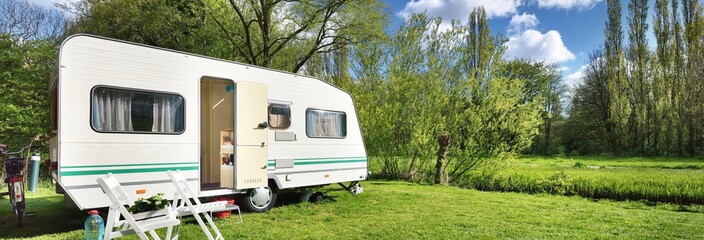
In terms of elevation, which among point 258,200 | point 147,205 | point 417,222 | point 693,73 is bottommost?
point 417,222

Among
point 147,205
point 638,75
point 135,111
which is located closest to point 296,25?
point 135,111

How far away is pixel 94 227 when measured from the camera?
13.3 feet

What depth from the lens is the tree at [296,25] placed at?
41.9ft

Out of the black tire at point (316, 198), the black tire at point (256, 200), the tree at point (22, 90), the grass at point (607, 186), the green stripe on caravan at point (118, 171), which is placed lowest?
the grass at point (607, 186)

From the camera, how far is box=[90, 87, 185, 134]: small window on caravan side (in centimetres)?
478

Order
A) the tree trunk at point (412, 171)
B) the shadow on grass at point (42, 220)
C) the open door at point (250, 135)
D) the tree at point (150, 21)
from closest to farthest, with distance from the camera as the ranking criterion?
1. the shadow on grass at point (42, 220)
2. the open door at point (250, 135)
3. the tree at point (150, 21)
4. the tree trunk at point (412, 171)

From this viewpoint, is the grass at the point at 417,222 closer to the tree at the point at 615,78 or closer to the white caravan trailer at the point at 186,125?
the white caravan trailer at the point at 186,125

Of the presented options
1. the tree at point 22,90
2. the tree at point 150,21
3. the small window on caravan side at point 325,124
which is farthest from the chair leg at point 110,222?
the tree at point 22,90

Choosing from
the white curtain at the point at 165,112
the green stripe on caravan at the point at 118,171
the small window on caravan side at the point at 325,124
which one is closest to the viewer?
the green stripe on caravan at the point at 118,171

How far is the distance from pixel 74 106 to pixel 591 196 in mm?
11253

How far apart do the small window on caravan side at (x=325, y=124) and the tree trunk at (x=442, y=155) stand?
524 centimetres

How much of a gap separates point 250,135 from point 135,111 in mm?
1626

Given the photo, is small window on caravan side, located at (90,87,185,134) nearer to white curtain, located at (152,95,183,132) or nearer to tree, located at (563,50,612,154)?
white curtain, located at (152,95,183,132)

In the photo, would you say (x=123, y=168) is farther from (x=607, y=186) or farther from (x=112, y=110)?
(x=607, y=186)
